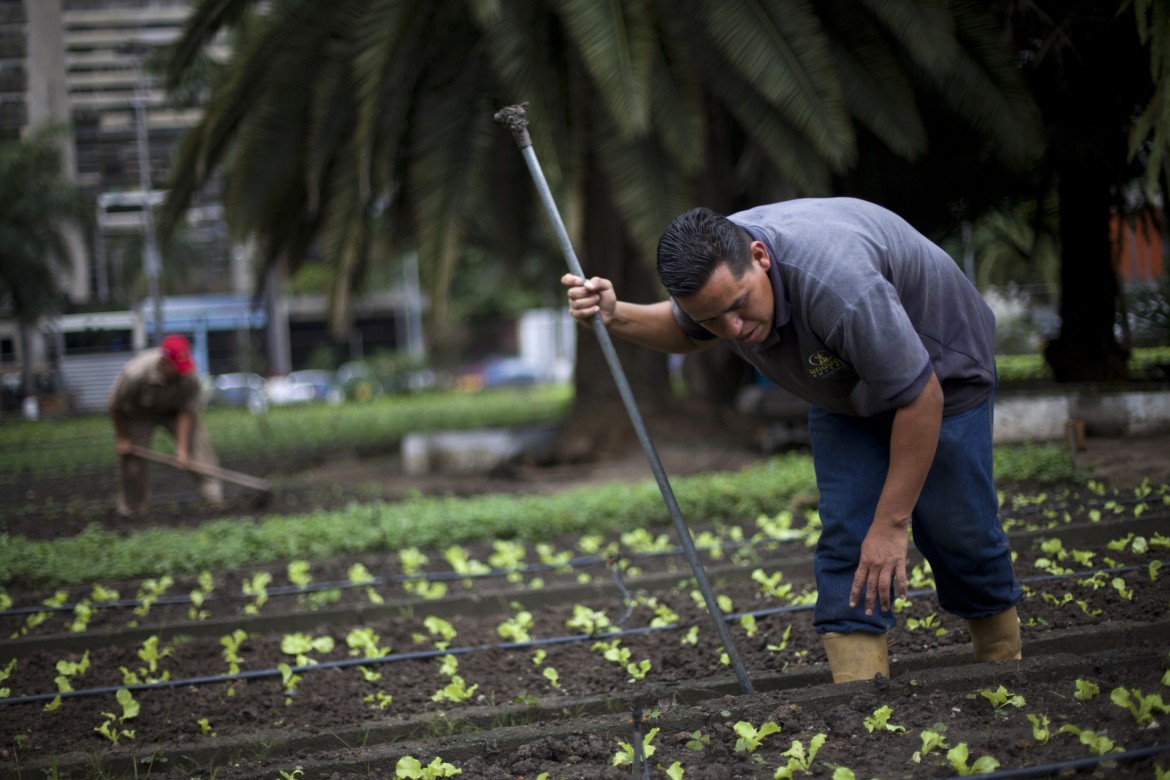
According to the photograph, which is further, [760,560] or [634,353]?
[634,353]

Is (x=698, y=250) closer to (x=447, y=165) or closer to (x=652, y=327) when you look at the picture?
(x=652, y=327)

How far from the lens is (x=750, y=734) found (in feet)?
9.80

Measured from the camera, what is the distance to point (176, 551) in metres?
7.32

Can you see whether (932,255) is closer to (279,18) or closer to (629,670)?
(629,670)

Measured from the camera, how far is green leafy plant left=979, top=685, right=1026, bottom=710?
3102mm

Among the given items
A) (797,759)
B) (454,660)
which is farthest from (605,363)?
(797,759)

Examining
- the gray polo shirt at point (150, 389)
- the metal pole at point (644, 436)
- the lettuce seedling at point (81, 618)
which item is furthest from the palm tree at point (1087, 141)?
the gray polo shirt at point (150, 389)

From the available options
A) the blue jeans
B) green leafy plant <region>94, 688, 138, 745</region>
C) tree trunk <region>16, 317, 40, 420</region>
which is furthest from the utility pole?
the blue jeans

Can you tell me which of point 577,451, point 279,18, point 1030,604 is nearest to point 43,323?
point 279,18

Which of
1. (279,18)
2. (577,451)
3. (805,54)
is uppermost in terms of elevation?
(279,18)

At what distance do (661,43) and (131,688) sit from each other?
20.6 feet

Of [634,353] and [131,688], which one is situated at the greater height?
[634,353]

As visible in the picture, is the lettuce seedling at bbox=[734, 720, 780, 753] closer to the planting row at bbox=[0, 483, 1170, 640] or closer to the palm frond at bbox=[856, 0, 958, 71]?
the planting row at bbox=[0, 483, 1170, 640]

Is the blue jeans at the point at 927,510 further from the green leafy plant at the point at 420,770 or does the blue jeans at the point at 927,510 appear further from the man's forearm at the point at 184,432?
the man's forearm at the point at 184,432
